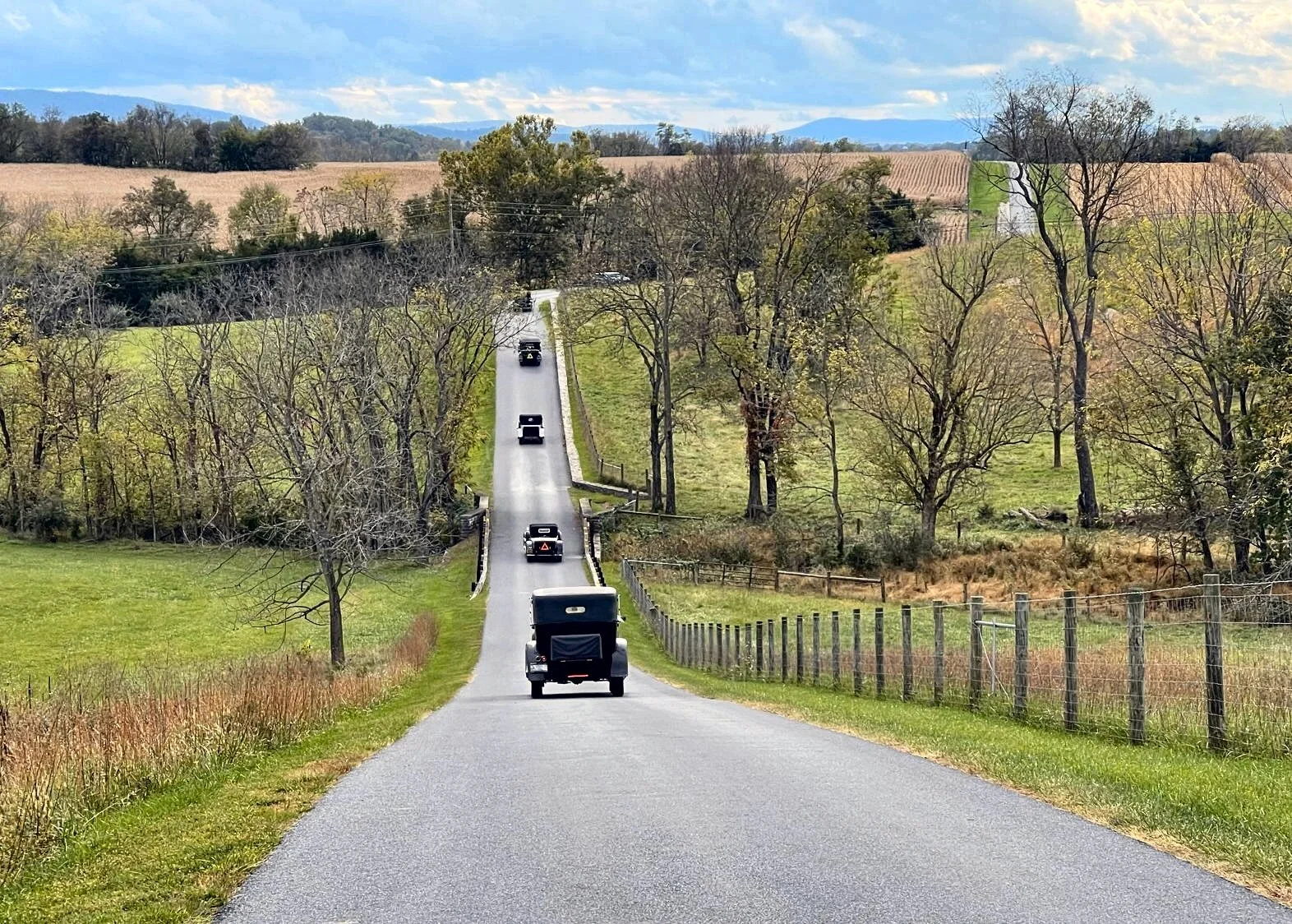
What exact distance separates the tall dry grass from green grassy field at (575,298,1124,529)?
44096 millimetres

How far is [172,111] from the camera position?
174875 mm

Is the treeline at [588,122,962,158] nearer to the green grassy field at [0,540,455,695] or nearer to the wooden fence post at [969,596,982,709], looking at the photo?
the green grassy field at [0,540,455,695]

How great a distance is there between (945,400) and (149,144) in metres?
137

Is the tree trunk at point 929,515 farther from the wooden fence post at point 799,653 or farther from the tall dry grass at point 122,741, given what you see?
the tall dry grass at point 122,741

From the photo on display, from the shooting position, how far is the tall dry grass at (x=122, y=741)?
9.88 meters

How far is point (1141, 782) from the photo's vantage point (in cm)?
1020

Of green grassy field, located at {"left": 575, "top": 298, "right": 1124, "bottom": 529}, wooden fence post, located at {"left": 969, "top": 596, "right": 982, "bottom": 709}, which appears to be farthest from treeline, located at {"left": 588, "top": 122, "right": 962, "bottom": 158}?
wooden fence post, located at {"left": 969, "top": 596, "right": 982, "bottom": 709}

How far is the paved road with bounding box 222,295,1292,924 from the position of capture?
689 cm

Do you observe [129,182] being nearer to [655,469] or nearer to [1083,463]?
[655,469]

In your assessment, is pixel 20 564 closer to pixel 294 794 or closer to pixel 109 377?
pixel 109 377

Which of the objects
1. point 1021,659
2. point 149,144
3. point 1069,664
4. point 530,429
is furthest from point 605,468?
point 149,144

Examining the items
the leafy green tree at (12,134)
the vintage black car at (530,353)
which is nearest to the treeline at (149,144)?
the leafy green tree at (12,134)

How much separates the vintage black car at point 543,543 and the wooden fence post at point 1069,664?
44017 mm

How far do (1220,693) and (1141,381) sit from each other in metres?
37.3
